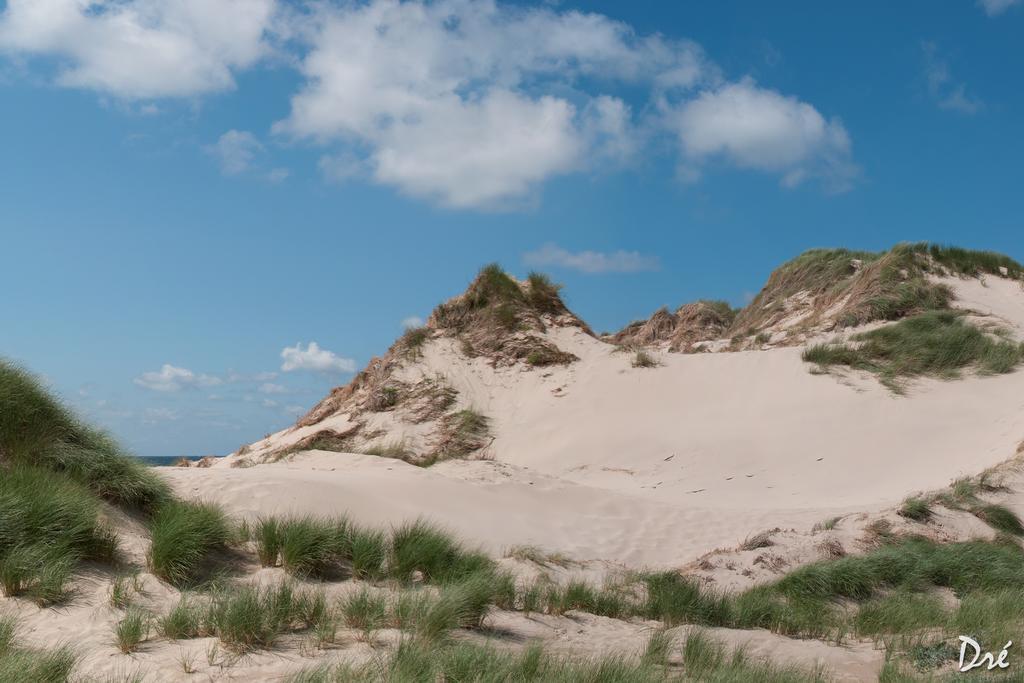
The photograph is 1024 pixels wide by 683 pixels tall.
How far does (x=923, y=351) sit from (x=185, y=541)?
Answer: 13766 mm

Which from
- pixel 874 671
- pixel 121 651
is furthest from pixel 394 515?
pixel 874 671

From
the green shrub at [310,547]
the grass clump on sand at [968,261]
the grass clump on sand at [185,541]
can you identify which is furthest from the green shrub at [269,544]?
the grass clump on sand at [968,261]

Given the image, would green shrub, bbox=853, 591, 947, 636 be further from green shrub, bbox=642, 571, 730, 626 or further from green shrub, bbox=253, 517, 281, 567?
green shrub, bbox=253, 517, 281, 567

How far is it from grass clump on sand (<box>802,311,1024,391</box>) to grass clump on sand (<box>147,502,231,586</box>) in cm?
1218

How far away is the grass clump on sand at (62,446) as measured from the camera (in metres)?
6.64

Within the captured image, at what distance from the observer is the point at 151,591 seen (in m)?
5.51

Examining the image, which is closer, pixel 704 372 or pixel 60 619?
pixel 60 619

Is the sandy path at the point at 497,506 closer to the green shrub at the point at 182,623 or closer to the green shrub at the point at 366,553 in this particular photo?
the green shrub at the point at 366,553

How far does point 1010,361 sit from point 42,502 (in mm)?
15267

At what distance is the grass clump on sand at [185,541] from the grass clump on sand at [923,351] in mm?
12183

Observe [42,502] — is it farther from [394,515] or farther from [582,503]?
[582,503]

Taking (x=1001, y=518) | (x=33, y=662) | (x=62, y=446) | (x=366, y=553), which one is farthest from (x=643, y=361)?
(x=33, y=662)

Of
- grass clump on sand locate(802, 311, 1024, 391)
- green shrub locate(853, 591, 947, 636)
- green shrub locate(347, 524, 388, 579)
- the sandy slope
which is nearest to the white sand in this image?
the sandy slope

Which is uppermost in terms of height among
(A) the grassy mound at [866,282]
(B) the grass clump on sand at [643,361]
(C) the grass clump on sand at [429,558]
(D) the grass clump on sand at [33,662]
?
(A) the grassy mound at [866,282]
